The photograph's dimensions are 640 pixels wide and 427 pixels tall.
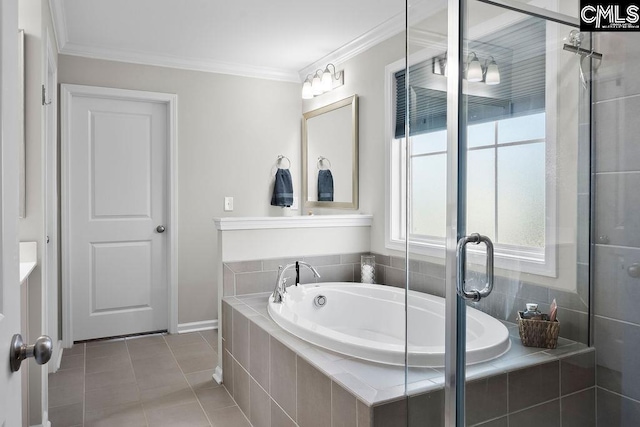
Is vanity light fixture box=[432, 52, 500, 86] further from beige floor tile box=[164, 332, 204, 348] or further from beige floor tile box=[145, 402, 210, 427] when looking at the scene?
beige floor tile box=[164, 332, 204, 348]

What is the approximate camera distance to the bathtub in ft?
4.22

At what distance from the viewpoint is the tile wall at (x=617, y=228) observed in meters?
1.07

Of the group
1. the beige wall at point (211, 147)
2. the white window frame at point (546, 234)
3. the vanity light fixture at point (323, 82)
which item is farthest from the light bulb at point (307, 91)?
the white window frame at point (546, 234)

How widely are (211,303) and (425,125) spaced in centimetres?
310

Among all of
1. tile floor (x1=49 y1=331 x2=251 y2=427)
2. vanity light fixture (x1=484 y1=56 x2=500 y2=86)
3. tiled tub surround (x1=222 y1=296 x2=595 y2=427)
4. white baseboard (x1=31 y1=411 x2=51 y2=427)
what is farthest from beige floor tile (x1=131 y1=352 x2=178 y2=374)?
vanity light fixture (x1=484 y1=56 x2=500 y2=86)

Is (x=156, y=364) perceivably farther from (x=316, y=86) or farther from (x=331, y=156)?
(x=316, y=86)

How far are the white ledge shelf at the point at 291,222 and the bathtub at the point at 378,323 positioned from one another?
427 mm

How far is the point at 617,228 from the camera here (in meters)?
1.11

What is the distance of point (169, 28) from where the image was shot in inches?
127

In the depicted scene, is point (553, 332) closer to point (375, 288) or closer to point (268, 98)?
point (375, 288)

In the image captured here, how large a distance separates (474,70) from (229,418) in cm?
207

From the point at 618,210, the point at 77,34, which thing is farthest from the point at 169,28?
the point at 618,210

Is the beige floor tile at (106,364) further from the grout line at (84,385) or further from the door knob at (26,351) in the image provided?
the door knob at (26,351)

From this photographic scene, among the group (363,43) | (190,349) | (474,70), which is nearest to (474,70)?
(474,70)
